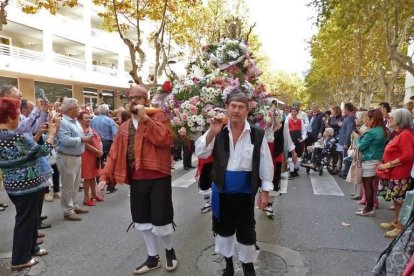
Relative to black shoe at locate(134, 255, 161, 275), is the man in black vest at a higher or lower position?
higher

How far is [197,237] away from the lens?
4801mm

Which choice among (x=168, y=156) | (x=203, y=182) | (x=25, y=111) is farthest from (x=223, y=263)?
(x=25, y=111)

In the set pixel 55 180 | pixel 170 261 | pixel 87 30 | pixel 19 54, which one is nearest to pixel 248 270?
pixel 170 261

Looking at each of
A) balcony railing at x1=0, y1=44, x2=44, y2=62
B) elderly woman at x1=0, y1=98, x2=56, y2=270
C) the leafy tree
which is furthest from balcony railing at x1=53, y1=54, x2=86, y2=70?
elderly woman at x1=0, y1=98, x2=56, y2=270

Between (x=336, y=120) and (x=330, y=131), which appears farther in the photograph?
(x=336, y=120)

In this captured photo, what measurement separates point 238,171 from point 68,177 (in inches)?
133

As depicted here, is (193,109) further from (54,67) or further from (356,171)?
(54,67)

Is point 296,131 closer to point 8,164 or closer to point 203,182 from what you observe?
point 203,182

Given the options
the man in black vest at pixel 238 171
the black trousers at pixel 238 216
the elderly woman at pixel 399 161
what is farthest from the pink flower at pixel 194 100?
the elderly woman at pixel 399 161

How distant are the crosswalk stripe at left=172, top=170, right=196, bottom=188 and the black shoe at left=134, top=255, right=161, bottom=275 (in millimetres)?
4382

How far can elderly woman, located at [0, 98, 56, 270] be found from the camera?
352 cm

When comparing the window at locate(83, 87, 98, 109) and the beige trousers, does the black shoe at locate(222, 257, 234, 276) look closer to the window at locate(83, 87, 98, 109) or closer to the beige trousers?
the beige trousers

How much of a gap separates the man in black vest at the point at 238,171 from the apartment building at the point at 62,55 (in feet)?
61.4

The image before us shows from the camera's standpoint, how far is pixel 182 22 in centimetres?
1816
